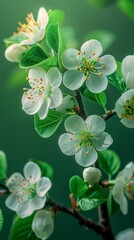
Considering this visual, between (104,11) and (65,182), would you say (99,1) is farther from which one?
(65,182)

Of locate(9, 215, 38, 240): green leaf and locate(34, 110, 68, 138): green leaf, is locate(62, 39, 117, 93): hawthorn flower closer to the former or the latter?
locate(34, 110, 68, 138): green leaf

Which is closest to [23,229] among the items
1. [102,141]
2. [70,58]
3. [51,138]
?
[102,141]

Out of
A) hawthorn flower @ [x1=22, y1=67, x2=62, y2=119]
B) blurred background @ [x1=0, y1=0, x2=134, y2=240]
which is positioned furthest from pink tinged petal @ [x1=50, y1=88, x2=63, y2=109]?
blurred background @ [x1=0, y1=0, x2=134, y2=240]

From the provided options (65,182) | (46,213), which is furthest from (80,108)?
(65,182)

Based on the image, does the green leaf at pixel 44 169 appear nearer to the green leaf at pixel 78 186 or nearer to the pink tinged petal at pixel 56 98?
the green leaf at pixel 78 186

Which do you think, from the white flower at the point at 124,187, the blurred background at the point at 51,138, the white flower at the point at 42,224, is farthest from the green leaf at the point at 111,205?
the blurred background at the point at 51,138

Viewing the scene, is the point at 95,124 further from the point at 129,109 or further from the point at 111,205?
the point at 111,205

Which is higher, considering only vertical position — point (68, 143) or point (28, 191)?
point (68, 143)
